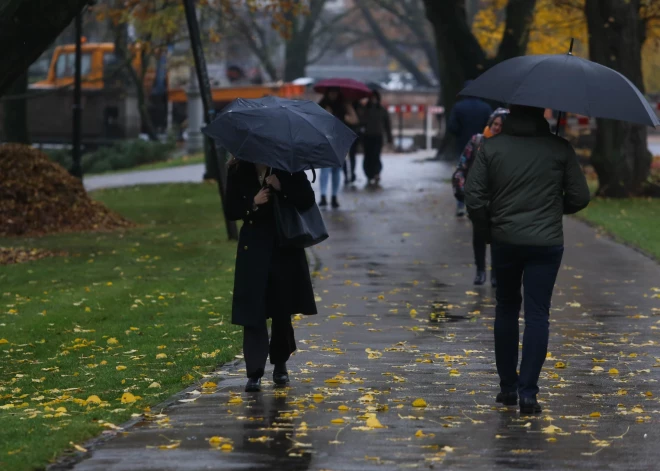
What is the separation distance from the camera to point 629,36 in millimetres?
21906

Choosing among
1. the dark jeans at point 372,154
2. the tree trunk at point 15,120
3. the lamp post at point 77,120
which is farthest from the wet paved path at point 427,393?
the tree trunk at point 15,120

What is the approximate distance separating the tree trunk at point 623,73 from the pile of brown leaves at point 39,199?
7.65 meters

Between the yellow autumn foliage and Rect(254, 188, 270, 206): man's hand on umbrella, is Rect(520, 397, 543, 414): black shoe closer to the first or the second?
Rect(254, 188, 270, 206): man's hand on umbrella

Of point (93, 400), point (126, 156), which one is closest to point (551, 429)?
point (93, 400)

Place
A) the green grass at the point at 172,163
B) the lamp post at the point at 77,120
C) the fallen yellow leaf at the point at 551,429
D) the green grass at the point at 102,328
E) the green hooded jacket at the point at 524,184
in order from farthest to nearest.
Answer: the green grass at the point at 172,163, the lamp post at the point at 77,120, the green hooded jacket at the point at 524,184, the green grass at the point at 102,328, the fallen yellow leaf at the point at 551,429

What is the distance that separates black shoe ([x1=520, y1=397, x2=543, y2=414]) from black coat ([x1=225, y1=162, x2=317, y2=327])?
4.57 ft

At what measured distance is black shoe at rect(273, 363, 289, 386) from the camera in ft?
27.6

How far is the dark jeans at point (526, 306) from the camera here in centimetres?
760

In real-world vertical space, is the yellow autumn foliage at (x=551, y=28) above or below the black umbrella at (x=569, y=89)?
above

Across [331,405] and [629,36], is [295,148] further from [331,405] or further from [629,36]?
[629,36]

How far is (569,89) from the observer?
7586 millimetres

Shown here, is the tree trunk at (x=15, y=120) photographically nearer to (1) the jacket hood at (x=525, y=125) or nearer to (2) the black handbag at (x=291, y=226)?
(2) the black handbag at (x=291, y=226)

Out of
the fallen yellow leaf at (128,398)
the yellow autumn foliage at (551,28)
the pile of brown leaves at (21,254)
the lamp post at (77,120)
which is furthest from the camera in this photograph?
the yellow autumn foliage at (551,28)

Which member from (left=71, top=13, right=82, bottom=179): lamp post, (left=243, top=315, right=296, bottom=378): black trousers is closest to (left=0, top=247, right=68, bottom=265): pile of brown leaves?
(left=71, top=13, right=82, bottom=179): lamp post
